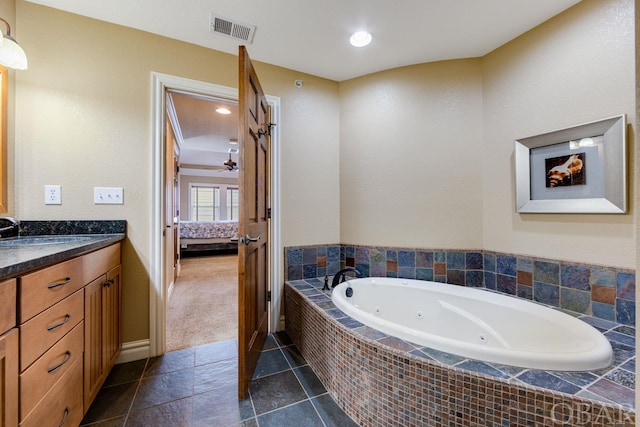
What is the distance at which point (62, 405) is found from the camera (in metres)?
1.01

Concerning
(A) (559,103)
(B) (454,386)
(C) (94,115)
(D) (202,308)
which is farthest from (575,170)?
(D) (202,308)

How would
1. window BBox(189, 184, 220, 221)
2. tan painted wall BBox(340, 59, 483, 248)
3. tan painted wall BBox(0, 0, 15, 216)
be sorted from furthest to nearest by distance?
window BBox(189, 184, 220, 221) → tan painted wall BBox(340, 59, 483, 248) → tan painted wall BBox(0, 0, 15, 216)

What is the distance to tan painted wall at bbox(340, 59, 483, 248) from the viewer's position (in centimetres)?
211

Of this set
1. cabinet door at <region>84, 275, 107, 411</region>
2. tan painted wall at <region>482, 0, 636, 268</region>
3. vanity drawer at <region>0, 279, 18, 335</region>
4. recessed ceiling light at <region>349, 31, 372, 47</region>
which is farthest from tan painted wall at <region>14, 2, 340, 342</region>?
tan painted wall at <region>482, 0, 636, 268</region>

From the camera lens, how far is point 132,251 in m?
1.77

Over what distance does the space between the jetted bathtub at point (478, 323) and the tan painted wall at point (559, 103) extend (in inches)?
17.8

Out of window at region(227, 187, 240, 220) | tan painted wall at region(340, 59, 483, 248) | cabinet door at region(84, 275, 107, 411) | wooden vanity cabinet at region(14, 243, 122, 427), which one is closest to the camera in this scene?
wooden vanity cabinet at region(14, 243, 122, 427)

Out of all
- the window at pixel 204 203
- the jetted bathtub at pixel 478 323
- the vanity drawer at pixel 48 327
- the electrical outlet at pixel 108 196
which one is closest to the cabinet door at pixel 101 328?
the vanity drawer at pixel 48 327

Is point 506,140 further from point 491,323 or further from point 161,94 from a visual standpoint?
point 161,94

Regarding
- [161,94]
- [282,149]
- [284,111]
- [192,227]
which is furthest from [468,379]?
[192,227]

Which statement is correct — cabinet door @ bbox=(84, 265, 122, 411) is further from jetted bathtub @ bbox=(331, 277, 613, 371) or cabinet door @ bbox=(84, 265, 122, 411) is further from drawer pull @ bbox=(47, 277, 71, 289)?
jetted bathtub @ bbox=(331, 277, 613, 371)

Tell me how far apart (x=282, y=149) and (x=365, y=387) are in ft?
5.97

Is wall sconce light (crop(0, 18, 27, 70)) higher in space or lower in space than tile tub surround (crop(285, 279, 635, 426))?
higher

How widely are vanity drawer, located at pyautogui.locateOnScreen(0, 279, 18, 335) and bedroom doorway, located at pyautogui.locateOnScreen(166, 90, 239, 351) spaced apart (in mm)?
1190
